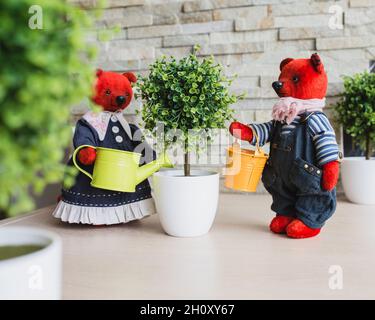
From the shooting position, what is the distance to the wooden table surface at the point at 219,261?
63 centimetres

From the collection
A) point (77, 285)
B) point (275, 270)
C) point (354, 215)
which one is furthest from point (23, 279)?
point (354, 215)

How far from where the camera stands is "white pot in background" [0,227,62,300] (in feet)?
1.43

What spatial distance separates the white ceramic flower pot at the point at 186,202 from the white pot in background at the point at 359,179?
525 mm

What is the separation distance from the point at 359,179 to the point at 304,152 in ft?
1.38

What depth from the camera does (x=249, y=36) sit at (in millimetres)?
1418

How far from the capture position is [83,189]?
1.02 m

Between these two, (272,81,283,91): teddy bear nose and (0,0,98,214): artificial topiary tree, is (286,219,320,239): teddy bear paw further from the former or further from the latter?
(0,0,98,214): artificial topiary tree

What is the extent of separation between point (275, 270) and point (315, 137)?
34 cm

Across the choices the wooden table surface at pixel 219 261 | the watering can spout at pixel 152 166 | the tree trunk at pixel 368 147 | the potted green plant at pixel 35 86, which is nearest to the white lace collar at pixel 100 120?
the watering can spout at pixel 152 166

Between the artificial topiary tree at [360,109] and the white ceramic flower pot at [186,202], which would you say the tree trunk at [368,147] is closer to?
the artificial topiary tree at [360,109]

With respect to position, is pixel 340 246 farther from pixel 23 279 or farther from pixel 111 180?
pixel 23 279

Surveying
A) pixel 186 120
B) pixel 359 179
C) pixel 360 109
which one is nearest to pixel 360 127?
pixel 360 109

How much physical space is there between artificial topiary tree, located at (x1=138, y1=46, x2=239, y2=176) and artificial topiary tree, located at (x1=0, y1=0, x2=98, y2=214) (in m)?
0.50

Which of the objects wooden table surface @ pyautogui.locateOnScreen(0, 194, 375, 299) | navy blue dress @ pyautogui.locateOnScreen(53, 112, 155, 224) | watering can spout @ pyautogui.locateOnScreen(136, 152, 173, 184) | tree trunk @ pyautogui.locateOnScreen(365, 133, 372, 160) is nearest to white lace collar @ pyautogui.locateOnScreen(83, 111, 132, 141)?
navy blue dress @ pyautogui.locateOnScreen(53, 112, 155, 224)
